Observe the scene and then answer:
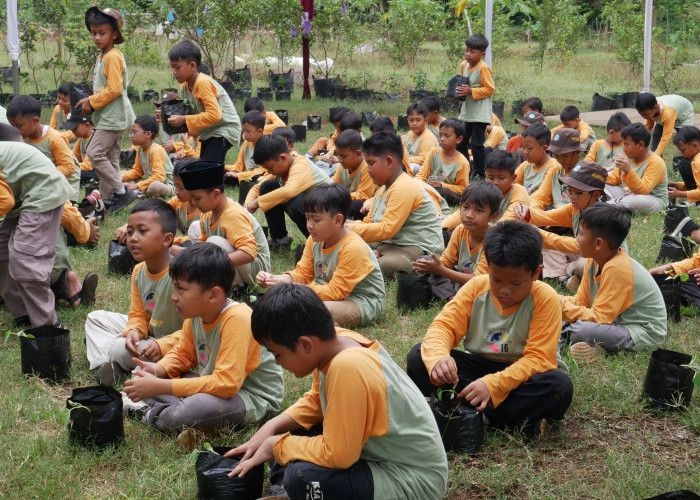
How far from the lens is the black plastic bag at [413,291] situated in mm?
5094

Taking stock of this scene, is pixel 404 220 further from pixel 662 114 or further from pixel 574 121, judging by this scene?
pixel 662 114

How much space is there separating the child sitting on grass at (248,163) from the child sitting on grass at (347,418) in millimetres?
5274

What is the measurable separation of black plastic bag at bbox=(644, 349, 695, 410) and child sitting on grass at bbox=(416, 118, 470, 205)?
4.14 m

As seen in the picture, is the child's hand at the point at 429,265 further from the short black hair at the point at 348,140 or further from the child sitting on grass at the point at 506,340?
the short black hair at the point at 348,140

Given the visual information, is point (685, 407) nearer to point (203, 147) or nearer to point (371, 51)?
point (203, 147)

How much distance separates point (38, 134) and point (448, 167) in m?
3.94

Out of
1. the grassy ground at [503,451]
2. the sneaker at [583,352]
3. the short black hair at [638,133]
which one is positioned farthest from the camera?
the short black hair at [638,133]

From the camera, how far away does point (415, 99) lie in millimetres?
14773

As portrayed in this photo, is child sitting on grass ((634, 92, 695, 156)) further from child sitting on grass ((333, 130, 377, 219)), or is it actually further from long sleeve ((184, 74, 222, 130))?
long sleeve ((184, 74, 222, 130))

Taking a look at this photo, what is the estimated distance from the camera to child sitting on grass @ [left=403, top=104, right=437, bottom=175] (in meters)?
8.59

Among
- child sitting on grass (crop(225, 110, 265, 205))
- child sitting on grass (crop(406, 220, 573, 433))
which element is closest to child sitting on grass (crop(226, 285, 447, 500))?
child sitting on grass (crop(406, 220, 573, 433))

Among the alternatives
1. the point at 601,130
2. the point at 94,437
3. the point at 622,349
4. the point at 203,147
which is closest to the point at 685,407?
the point at 622,349

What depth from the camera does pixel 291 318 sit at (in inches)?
97.0

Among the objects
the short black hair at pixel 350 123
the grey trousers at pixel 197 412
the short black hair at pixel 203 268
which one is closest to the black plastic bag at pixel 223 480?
the grey trousers at pixel 197 412
